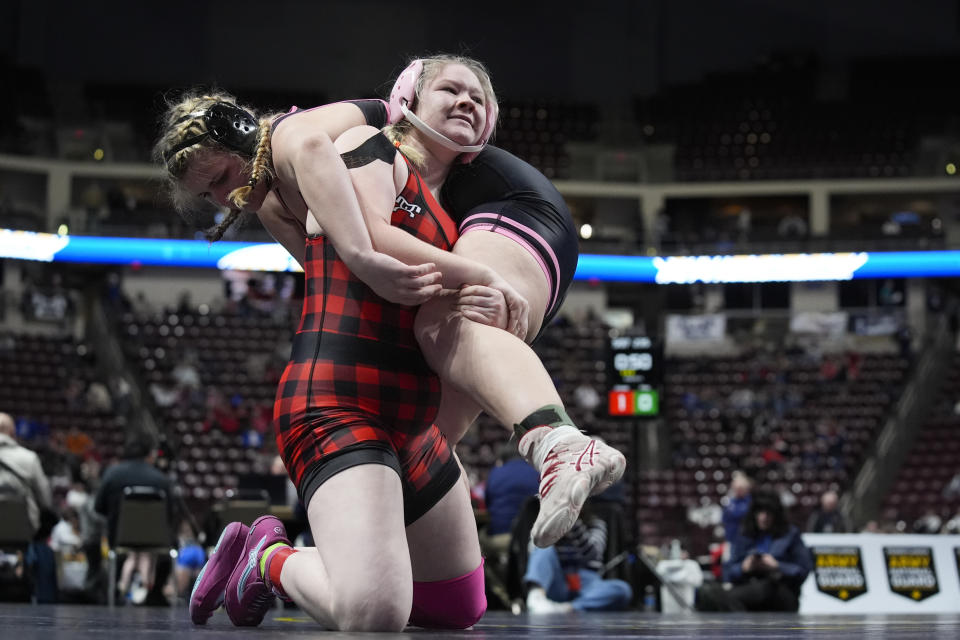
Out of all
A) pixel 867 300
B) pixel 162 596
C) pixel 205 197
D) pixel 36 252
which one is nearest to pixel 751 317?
pixel 867 300

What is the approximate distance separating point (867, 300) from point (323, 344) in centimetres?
2210

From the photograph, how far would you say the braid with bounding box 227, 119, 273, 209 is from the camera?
264cm

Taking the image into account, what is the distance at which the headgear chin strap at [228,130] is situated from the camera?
8.66 ft

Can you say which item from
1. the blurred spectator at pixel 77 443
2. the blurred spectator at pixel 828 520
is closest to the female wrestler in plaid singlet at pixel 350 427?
the blurred spectator at pixel 828 520

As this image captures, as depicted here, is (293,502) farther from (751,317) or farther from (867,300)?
(867,300)

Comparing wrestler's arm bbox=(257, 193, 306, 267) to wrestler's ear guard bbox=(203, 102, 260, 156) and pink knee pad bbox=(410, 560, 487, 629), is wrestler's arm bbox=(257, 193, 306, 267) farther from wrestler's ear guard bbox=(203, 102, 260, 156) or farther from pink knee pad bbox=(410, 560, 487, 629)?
pink knee pad bbox=(410, 560, 487, 629)

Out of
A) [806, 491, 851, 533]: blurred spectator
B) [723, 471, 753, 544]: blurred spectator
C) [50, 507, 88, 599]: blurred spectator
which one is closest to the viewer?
[723, 471, 753, 544]: blurred spectator

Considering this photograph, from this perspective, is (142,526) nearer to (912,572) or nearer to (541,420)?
(912,572)

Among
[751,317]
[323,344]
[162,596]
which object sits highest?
[751,317]

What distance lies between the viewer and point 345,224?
2420 mm

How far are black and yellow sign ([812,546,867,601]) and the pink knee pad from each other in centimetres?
596

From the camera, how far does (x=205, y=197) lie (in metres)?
2.82

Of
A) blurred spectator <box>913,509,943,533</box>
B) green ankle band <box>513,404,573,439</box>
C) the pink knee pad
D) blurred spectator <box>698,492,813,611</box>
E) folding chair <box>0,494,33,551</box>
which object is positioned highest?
green ankle band <box>513,404,573,439</box>

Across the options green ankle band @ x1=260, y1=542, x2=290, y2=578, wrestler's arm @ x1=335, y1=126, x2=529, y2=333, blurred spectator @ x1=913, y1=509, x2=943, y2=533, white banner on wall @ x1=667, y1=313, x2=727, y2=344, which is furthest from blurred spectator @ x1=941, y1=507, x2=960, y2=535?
wrestler's arm @ x1=335, y1=126, x2=529, y2=333
